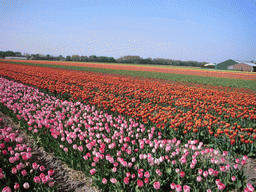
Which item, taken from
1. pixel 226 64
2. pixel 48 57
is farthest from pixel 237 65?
pixel 48 57

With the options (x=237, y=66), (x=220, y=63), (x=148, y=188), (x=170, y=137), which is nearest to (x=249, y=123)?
(x=170, y=137)

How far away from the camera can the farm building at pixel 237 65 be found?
225ft

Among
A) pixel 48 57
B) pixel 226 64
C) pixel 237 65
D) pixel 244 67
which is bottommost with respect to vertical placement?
pixel 244 67

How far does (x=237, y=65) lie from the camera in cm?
7275

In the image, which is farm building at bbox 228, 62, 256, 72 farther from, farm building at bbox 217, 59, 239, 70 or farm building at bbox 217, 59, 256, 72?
farm building at bbox 217, 59, 239, 70

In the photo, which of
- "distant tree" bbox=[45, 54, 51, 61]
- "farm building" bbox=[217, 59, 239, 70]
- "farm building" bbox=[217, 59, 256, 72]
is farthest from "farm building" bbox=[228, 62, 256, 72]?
"distant tree" bbox=[45, 54, 51, 61]

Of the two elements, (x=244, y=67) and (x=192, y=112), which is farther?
(x=244, y=67)

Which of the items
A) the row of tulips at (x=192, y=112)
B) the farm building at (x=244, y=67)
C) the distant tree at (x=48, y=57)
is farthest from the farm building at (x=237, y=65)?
the distant tree at (x=48, y=57)

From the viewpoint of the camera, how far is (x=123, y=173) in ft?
10.8

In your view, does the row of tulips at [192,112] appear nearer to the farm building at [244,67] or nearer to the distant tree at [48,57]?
the farm building at [244,67]

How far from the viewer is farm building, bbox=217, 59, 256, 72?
68456 mm

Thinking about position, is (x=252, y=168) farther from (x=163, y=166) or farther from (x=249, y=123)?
(x=249, y=123)

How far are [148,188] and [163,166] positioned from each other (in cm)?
65

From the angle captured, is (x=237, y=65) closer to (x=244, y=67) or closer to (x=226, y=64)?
(x=244, y=67)
